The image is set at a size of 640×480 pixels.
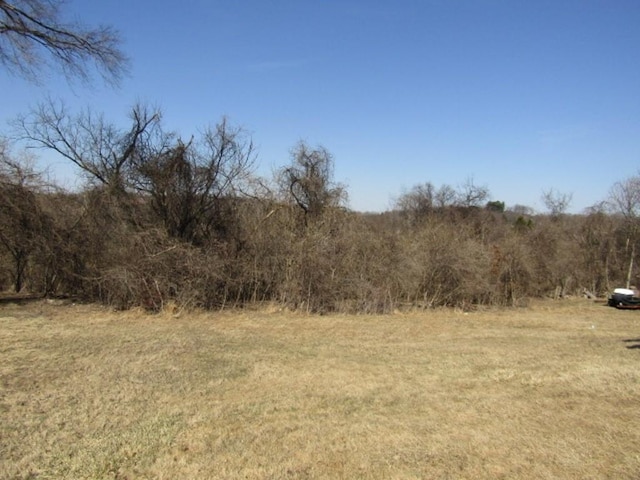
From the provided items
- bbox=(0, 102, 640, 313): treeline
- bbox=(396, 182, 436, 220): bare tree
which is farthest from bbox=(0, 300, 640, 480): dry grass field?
bbox=(396, 182, 436, 220): bare tree

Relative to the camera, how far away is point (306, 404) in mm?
5105

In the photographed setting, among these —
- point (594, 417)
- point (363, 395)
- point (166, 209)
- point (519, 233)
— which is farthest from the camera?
point (519, 233)

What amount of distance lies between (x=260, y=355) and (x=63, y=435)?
11.1 feet

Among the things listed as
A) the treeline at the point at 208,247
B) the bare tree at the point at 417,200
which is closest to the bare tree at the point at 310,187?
the treeline at the point at 208,247

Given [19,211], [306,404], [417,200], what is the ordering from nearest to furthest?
[306,404] → [19,211] → [417,200]

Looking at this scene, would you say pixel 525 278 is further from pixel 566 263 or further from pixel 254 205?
pixel 254 205

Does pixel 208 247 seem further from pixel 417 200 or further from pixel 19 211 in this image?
pixel 417 200

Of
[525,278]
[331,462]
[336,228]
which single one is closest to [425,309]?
[336,228]

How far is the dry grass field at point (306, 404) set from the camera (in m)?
3.80

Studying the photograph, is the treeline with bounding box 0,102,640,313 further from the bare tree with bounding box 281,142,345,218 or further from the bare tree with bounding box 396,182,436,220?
the bare tree with bounding box 396,182,436,220

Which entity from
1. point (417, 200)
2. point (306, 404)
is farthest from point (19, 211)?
point (417, 200)

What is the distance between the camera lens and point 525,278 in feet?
51.2

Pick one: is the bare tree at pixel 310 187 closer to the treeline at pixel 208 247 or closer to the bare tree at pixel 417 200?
the treeline at pixel 208 247

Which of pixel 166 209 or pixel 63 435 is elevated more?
pixel 166 209
